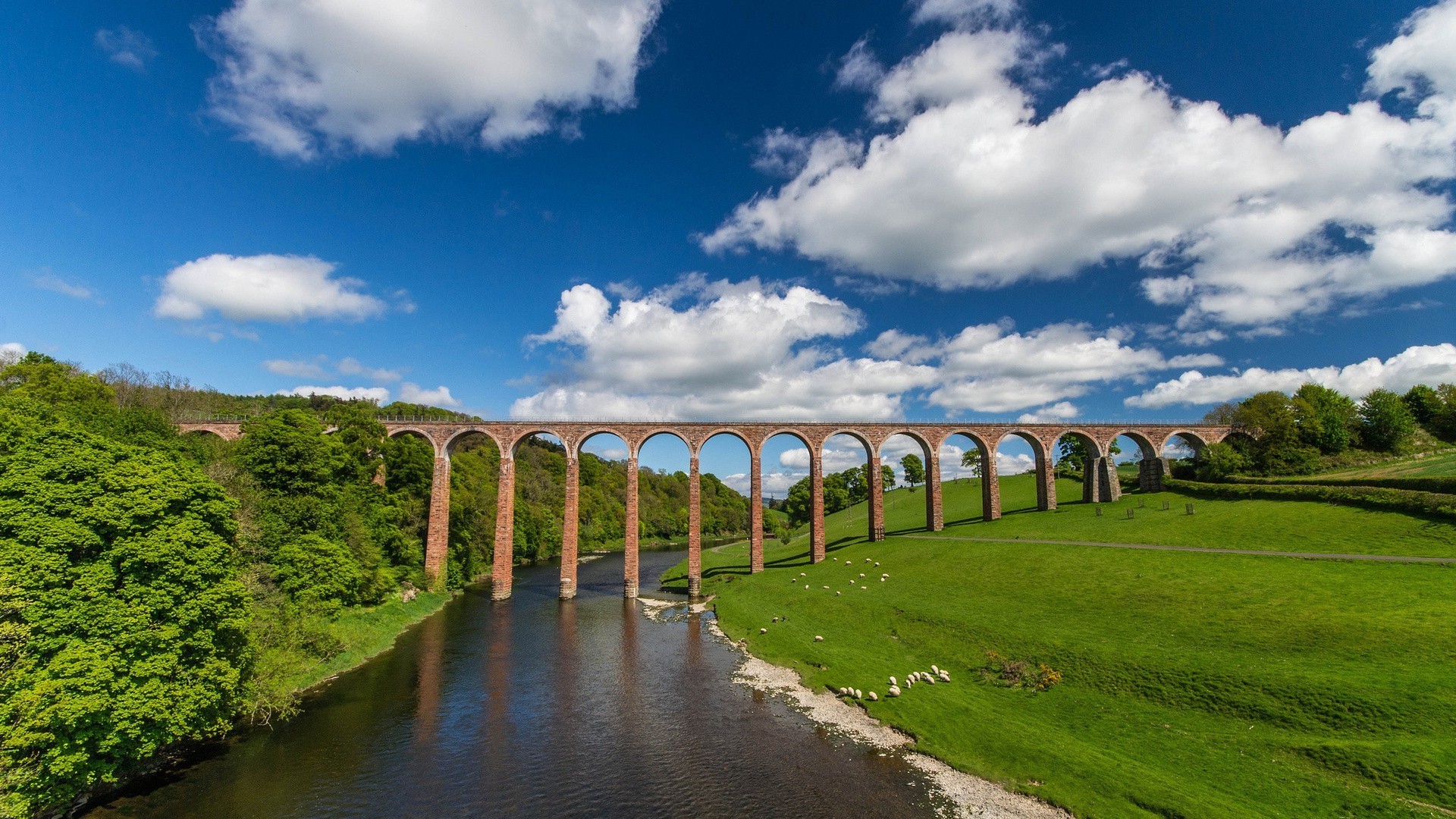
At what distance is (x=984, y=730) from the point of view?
21188 millimetres

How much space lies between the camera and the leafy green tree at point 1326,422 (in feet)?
185

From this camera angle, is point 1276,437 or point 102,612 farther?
point 1276,437

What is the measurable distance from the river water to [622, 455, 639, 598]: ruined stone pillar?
60.7ft

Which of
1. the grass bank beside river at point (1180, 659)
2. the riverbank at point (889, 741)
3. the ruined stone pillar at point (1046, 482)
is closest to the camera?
the grass bank beside river at point (1180, 659)

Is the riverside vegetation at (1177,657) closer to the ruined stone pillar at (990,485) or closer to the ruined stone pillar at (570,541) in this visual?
the ruined stone pillar at (990,485)

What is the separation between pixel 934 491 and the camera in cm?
5956

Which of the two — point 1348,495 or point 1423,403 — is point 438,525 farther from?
point 1423,403

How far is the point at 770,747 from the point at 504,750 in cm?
1022

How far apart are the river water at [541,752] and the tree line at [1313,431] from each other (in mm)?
56567

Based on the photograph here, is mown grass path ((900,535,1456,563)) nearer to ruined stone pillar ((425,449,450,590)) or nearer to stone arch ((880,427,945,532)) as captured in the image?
stone arch ((880,427,945,532))

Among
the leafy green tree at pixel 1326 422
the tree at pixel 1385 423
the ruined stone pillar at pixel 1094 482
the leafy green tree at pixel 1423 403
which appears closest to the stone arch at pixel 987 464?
the ruined stone pillar at pixel 1094 482

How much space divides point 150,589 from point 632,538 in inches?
1522

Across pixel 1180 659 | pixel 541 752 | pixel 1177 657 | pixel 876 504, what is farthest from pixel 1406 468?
pixel 541 752

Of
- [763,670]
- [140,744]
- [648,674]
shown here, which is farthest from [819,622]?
[140,744]
